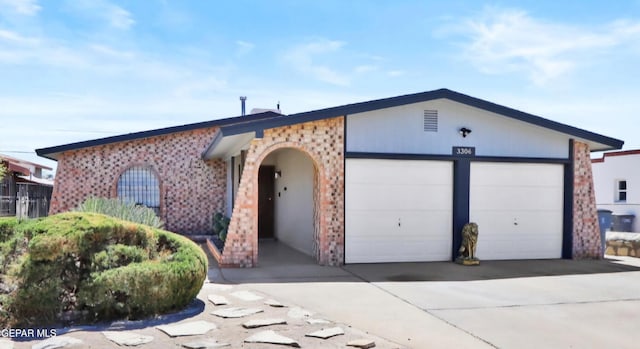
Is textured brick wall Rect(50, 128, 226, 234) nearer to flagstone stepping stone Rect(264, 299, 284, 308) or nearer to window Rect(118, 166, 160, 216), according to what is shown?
window Rect(118, 166, 160, 216)

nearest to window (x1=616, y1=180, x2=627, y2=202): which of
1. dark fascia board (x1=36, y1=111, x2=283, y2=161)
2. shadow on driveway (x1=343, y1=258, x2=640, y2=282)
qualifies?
shadow on driveway (x1=343, y1=258, x2=640, y2=282)

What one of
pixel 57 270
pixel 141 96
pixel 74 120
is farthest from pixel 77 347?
pixel 74 120

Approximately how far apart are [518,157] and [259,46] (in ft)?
24.4

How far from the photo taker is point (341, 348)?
200 inches

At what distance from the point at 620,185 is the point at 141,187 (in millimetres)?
18936

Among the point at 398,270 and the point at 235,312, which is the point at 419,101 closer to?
the point at 398,270

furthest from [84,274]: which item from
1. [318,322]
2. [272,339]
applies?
[318,322]

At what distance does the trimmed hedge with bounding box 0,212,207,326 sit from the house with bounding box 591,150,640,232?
1920cm

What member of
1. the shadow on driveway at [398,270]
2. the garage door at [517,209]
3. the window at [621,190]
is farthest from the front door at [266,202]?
the window at [621,190]

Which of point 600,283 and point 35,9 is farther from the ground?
point 35,9

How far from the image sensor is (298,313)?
6.38 meters

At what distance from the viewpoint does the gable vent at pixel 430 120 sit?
11062 mm

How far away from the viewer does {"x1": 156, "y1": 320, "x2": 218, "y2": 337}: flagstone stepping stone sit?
5376mm

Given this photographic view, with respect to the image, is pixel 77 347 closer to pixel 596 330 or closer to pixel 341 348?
pixel 341 348
